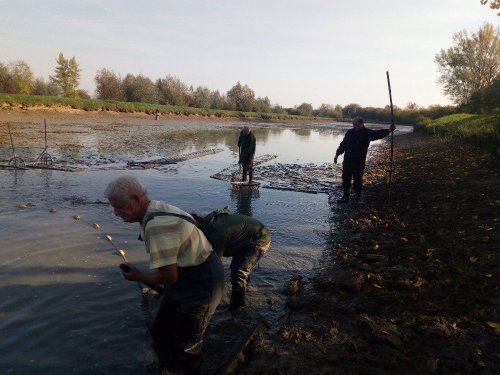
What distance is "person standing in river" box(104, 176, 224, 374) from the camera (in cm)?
296

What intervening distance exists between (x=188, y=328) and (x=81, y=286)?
2771 mm

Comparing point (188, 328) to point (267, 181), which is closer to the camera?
point (188, 328)

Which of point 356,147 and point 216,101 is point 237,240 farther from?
point 216,101

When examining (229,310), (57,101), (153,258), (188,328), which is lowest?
(229,310)

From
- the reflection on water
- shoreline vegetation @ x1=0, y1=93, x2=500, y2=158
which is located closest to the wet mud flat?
the reflection on water

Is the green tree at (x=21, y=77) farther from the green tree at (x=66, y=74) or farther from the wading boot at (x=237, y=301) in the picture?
the wading boot at (x=237, y=301)

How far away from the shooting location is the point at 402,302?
15.7 feet

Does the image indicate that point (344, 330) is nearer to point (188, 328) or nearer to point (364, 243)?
point (188, 328)

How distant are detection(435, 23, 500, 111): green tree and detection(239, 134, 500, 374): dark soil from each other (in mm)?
48265

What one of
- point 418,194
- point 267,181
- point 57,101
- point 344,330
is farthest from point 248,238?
point 57,101

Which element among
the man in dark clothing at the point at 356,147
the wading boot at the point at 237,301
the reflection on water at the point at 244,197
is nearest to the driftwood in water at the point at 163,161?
the reflection on water at the point at 244,197

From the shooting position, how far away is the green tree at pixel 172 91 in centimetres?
7575

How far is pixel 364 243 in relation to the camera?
754 cm

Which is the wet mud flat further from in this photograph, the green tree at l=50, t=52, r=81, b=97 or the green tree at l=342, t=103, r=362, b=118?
the green tree at l=342, t=103, r=362, b=118
